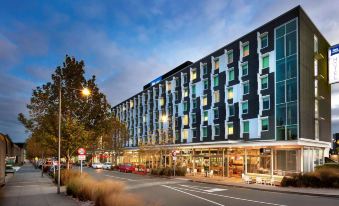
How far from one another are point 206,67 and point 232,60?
7203 mm

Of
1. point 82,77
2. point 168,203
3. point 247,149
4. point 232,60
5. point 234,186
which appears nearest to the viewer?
point 168,203

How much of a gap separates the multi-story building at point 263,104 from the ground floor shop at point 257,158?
0.10m

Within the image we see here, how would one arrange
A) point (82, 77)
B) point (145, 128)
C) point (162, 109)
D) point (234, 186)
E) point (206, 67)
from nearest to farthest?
point (234, 186), point (82, 77), point (206, 67), point (162, 109), point (145, 128)

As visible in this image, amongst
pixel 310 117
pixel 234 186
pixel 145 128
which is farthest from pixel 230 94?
pixel 145 128

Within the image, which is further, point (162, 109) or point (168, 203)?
point (162, 109)

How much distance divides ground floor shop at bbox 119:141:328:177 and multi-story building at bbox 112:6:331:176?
0.10 m

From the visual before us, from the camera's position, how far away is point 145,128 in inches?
3310

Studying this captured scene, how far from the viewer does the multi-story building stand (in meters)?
39.2

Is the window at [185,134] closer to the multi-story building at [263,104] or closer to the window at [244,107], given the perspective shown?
the multi-story building at [263,104]

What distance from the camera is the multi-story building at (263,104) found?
39.2 meters

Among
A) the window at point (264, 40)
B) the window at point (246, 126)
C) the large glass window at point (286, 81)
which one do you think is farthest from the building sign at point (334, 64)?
the window at point (246, 126)

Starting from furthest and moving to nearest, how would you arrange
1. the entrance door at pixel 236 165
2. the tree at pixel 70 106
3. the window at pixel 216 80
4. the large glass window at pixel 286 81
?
the window at pixel 216 80, the entrance door at pixel 236 165, the large glass window at pixel 286 81, the tree at pixel 70 106

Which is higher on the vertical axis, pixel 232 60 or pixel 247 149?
pixel 232 60

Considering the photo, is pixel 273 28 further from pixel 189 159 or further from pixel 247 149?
pixel 189 159
